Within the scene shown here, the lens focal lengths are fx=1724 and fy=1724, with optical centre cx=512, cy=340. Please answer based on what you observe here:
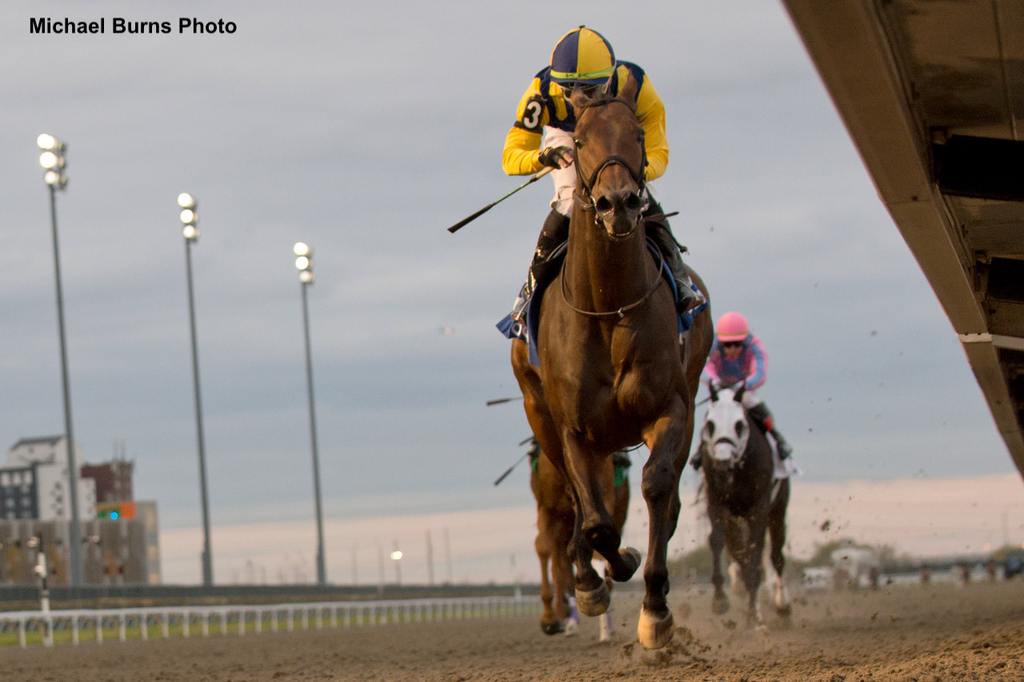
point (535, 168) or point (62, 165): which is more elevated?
point (62, 165)

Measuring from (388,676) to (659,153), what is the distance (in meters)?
3.90

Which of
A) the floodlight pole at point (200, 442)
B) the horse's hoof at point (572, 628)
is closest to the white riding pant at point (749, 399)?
the horse's hoof at point (572, 628)

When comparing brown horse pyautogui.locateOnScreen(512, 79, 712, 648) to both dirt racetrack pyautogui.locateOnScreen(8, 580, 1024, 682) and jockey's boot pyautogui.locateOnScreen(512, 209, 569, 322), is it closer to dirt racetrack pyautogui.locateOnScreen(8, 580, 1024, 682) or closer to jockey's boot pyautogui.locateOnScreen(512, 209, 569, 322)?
jockey's boot pyautogui.locateOnScreen(512, 209, 569, 322)

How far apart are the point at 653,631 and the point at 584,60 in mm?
2785

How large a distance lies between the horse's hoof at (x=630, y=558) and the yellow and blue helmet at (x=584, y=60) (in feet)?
7.78

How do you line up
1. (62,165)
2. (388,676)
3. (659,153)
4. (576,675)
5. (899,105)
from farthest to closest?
(62,165) < (388,676) < (576,675) < (659,153) < (899,105)

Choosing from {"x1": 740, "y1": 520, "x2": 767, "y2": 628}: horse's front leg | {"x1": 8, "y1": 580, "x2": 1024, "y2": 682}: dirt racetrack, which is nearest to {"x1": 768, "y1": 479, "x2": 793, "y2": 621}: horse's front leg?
{"x1": 8, "y1": 580, "x2": 1024, "y2": 682}: dirt racetrack

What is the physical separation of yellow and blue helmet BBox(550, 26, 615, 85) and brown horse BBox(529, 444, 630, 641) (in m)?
5.58

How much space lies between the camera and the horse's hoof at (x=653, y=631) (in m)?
8.23

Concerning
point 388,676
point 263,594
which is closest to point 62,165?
point 263,594

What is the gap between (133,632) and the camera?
23.2 meters

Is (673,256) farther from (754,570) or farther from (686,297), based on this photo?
(754,570)

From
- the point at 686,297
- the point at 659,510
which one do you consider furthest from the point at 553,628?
the point at 659,510

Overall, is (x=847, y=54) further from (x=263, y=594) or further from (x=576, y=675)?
(x=263, y=594)
